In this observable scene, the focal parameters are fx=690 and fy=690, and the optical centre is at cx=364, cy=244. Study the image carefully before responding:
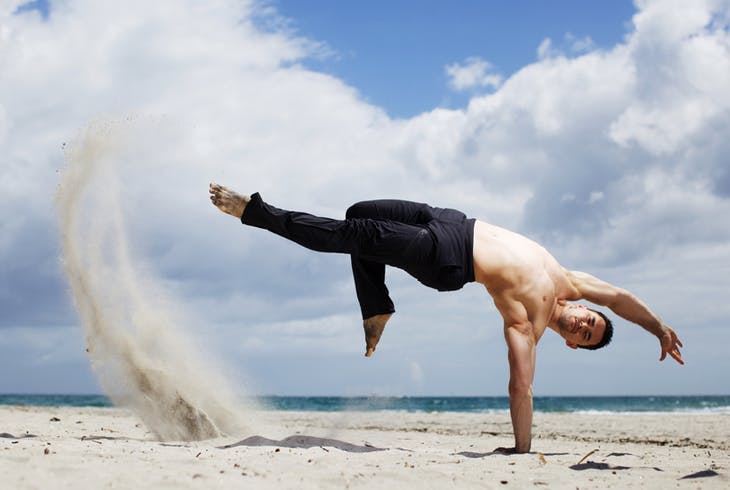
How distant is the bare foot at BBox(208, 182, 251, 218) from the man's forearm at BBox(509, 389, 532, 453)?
2.60 meters

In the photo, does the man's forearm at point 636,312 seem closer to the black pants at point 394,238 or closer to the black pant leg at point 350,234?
the black pants at point 394,238

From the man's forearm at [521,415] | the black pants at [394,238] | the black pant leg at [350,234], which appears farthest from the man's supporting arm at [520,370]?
the black pant leg at [350,234]

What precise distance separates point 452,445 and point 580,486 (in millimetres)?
3057

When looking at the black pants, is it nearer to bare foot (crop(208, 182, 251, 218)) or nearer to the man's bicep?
bare foot (crop(208, 182, 251, 218))

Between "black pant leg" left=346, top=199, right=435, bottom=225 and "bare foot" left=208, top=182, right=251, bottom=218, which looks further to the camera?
"black pant leg" left=346, top=199, right=435, bottom=225

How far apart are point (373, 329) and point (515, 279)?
136 cm

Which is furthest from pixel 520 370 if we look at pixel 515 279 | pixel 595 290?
pixel 595 290

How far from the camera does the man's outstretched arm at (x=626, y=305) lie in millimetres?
5957

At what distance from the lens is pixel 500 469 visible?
4.86 meters

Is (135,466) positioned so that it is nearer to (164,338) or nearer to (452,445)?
(164,338)

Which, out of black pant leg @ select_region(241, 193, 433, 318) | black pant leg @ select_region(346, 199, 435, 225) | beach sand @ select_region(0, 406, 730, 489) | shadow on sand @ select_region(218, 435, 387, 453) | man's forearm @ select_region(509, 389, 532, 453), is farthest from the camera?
black pant leg @ select_region(346, 199, 435, 225)

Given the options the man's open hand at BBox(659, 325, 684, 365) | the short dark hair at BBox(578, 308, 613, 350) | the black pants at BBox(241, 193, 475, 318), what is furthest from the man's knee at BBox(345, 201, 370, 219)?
the man's open hand at BBox(659, 325, 684, 365)

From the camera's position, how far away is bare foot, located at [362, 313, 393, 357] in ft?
20.1

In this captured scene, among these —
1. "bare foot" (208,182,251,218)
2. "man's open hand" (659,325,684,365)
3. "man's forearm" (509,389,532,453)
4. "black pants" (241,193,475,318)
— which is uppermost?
"bare foot" (208,182,251,218)
